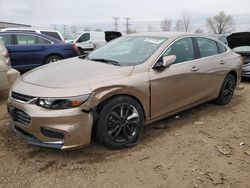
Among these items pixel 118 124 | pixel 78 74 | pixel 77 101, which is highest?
pixel 78 74

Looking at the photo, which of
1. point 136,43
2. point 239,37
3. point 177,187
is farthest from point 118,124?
point 239,37

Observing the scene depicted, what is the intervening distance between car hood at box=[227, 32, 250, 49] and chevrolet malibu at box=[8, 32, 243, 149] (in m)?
4.61

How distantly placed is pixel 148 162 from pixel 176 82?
1.37 metres

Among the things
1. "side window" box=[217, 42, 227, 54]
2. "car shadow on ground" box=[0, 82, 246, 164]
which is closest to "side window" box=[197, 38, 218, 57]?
"side window" box=[217, 42, 227, 54]

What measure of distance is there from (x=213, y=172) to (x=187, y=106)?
1.58 meters

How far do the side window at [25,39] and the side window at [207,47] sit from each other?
5.91 m

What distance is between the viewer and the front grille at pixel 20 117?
128 inches

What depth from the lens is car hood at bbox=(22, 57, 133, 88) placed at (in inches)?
133

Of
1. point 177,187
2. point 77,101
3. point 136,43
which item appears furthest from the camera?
point 136,43

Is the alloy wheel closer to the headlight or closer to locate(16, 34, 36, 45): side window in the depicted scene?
the headlight

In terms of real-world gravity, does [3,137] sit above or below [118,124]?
below

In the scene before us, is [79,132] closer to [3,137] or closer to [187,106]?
[3,137]

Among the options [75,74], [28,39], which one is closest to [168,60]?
[75,74]

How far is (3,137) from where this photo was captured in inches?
158
